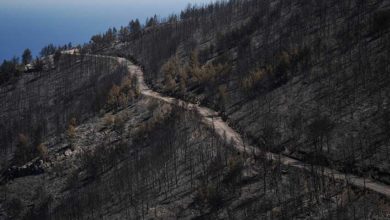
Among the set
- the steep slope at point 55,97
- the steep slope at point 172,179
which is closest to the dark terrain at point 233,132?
the steep slope at point 172,179

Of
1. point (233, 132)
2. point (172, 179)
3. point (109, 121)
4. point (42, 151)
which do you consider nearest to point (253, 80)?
point (233, 132)

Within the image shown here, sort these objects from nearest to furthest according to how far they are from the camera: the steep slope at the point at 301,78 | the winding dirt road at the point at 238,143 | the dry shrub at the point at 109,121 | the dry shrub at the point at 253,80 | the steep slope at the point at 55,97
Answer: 1. the winding dirt road at the point at 238,143
2. the steep slope at the point at 301,78
3. the dry shrub at the point at 253,80
4. the dry shrub at the point at 109,121
5. the steep slope at the point at 55,97

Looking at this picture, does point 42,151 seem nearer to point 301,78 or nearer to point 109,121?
point 109,121

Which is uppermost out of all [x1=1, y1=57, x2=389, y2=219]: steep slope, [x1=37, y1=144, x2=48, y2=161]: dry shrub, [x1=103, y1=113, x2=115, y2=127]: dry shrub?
[x1=103, y1=113, x2=115, y2=127]: dry shrub

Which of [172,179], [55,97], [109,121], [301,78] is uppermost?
[55,97]

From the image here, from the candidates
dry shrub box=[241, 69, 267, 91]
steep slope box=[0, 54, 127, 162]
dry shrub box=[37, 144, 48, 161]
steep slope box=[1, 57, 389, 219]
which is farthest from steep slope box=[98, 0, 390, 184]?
dry shrub box=[37, 144, 48, 161]

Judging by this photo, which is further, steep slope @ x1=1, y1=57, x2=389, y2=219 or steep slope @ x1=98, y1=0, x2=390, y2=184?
steep slope @ x1=98, y1=0, x2=390, y2=184

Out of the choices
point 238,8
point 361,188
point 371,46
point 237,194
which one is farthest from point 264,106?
point 238,8

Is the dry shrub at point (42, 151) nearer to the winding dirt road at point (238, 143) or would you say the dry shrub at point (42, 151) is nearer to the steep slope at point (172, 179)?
the steep slope at point (172, 179)

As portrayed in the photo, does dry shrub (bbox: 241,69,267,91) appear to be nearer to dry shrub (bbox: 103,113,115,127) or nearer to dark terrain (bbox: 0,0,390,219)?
dark terrain (bbox: 0,0,390,219)
